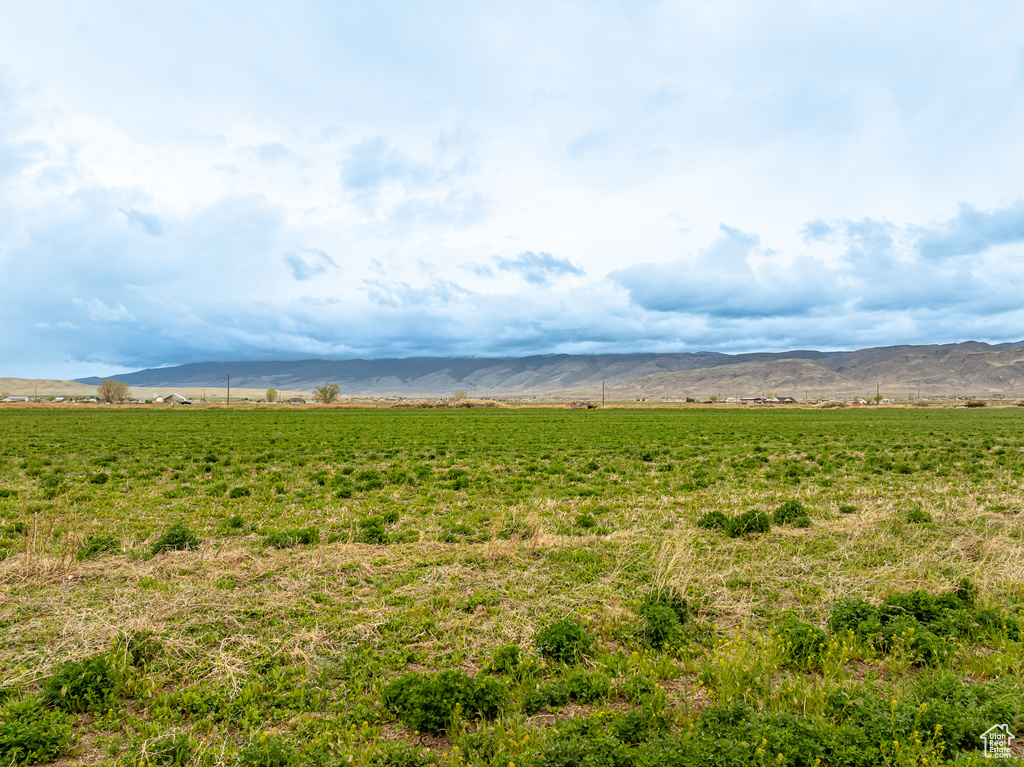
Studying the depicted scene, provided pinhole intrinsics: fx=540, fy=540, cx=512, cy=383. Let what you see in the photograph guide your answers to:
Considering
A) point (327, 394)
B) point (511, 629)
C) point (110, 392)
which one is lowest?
point (511, 629)

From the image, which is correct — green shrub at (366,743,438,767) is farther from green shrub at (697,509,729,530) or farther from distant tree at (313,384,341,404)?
distant tree at (313,384,341,404)

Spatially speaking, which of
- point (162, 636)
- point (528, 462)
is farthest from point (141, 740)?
point (528, 462)

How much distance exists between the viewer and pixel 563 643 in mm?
6070

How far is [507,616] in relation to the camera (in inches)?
282

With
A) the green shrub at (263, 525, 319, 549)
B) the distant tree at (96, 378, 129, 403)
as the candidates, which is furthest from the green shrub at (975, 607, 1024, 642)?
the distant tree at (96, 378, 129, 403)

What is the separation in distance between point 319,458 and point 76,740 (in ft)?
62.3

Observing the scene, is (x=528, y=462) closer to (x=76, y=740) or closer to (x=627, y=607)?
(x=627, y=607)

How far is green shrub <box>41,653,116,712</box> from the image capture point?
5.15 m

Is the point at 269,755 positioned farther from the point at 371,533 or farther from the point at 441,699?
the point at 371,533

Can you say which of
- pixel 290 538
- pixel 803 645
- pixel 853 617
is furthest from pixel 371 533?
pixel 853 617

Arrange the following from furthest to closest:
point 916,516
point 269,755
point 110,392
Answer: point 110,392 → point 916,516 → point 269,755

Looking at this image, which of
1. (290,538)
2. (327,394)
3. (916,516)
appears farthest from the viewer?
(327,394)

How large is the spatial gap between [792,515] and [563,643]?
8.11m

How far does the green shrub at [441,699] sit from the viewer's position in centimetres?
483
